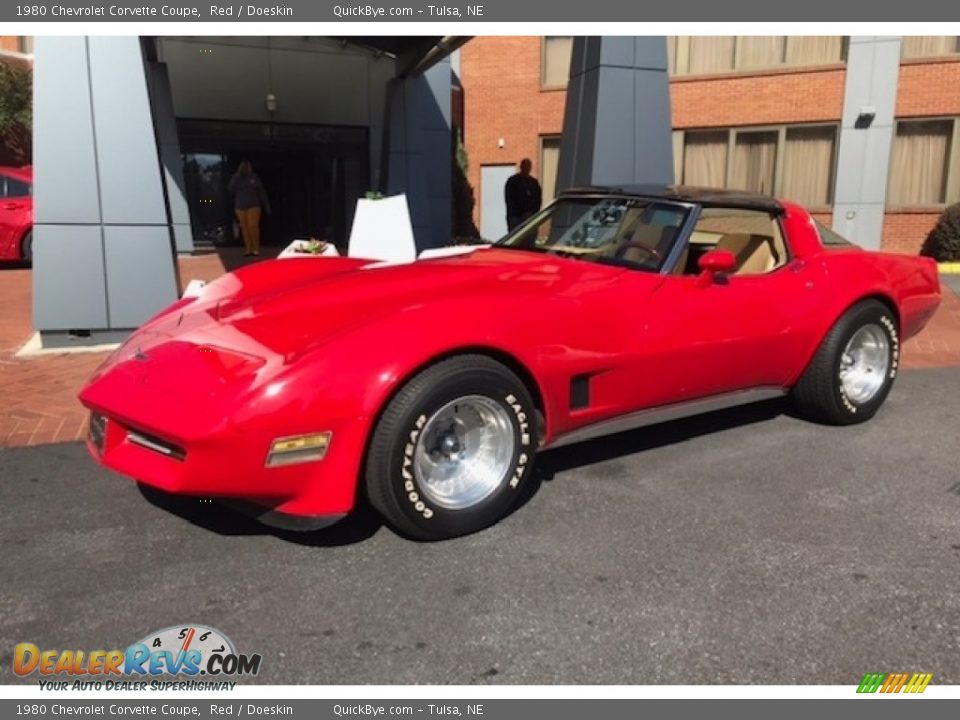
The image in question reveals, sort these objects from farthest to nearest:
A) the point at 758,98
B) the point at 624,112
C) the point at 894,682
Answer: the point at 758,98, the point at 624,112, the point at 894,682

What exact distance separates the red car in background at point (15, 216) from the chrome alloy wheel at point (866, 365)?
1079 centimetres

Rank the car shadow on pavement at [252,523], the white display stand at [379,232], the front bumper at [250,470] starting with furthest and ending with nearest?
the white display stand at [379,232], the car shadow on pavement at [252,523], the front bumper at [250,470]

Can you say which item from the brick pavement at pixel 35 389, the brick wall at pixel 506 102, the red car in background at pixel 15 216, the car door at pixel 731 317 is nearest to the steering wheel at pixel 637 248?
the car door at pixel 731 317

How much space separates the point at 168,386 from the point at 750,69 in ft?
51.9

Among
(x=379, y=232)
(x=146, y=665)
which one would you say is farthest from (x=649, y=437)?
(x=379, y=232)

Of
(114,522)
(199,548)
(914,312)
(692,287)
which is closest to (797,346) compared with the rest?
(692,287)

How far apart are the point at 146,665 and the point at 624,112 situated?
670 cm

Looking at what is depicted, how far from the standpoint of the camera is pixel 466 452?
3184 mm

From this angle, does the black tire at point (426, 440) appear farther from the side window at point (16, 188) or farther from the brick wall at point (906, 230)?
the brick wall at point (906, 230)

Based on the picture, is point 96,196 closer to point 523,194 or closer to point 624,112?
point 624,112

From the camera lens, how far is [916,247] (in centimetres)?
1513

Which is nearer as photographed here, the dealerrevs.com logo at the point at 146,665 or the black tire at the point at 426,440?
the dealerrevs.com logo at the point at 146,665

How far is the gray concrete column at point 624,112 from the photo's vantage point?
7.52 metres
